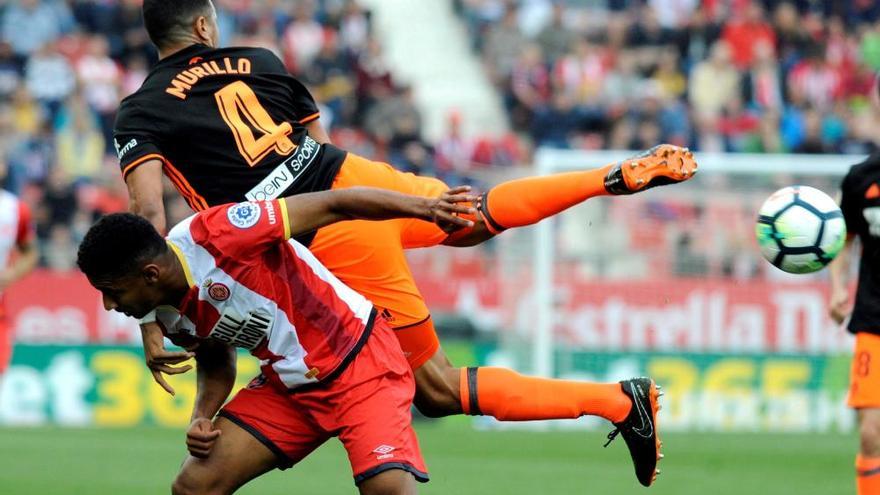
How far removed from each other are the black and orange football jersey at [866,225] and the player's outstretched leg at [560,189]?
1.51 meters

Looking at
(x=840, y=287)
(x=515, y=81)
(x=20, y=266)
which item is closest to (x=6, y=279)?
(x=20, y=266)

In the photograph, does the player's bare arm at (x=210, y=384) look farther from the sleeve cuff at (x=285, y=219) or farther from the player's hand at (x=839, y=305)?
the player's hand at (x=839, y=305)

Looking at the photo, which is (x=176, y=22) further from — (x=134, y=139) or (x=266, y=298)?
(x=266, y=298)

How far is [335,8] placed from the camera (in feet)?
68.9

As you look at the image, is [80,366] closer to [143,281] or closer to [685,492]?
[685,492]

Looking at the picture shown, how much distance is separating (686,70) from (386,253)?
594 inches

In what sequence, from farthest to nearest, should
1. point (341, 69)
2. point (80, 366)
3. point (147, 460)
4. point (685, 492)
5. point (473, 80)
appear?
point (473, 80) → point (341, 69) → point (80, 366) → point (147, 460) → point (685, 492)

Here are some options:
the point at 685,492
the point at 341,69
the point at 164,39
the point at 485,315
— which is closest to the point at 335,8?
the point at 341,69

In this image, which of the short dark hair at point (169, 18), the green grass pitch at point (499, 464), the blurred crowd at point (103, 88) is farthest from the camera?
the blurred crowd at point (103, 88)

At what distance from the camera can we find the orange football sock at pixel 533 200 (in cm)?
694

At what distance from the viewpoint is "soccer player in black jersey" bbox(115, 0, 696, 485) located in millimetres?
6746

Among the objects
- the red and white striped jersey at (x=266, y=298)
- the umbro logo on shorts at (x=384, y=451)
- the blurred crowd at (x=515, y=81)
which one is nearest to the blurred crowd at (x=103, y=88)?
the blurred crowd at (x=515, y=81)

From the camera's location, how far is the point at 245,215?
596cm

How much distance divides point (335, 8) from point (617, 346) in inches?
296
